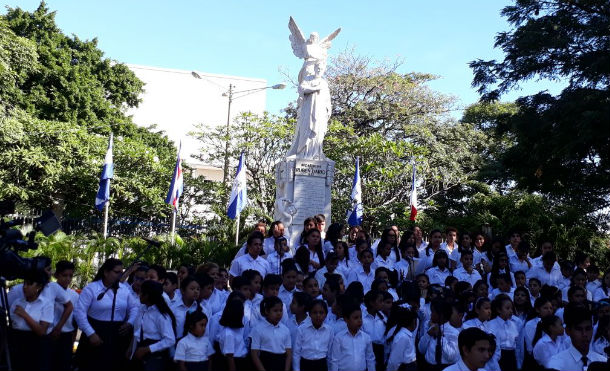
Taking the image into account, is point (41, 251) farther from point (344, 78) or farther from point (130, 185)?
point (344, 78)

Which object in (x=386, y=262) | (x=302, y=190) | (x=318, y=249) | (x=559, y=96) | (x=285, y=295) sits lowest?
(x=285, y=295)

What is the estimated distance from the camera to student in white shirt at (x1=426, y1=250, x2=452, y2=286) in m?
7.57

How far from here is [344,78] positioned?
21.9 metres

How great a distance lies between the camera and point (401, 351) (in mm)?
5234

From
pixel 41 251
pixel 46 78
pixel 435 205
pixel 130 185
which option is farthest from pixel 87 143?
pixel 435 205

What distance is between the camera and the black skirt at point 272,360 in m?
5.15

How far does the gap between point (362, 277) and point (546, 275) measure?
2.56m

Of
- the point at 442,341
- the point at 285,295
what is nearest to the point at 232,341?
the point at 285,295

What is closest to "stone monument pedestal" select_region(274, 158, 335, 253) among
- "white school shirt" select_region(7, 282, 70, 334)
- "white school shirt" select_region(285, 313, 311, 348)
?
"white school shirt" select_region(285, 313, 311, 348)

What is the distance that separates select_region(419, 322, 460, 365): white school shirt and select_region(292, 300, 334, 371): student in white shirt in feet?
3.11

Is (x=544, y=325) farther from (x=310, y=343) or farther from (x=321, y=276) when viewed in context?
(x=321, y=276)

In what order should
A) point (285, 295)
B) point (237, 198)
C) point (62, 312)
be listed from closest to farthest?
point (62, 312) < point (285, 295) < point (237, 198)

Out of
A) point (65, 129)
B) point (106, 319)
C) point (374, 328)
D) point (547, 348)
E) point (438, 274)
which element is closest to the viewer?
point (106, 319)

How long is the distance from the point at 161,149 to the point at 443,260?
1584cm
